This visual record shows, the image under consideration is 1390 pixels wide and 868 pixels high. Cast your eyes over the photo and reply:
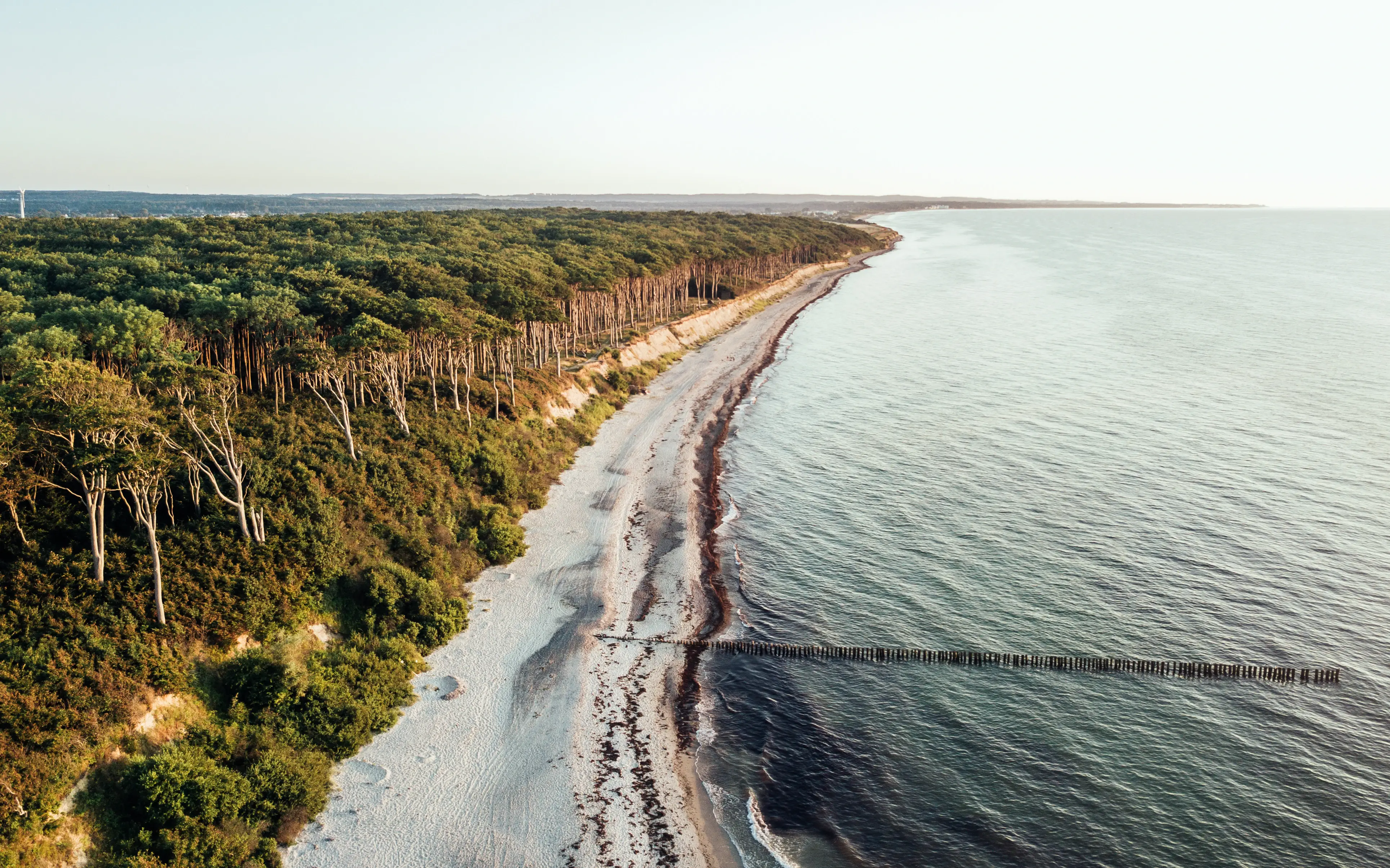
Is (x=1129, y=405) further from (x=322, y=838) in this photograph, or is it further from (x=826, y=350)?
(x=322, y=838)

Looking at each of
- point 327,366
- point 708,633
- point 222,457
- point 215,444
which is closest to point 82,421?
point 215,444

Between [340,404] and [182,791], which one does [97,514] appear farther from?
[340,404]

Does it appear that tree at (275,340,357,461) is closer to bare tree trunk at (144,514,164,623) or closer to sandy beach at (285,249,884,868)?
sandy beach at (285,249,884,868)

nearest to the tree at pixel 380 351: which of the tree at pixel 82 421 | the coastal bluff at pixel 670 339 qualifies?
the coastal bluff at pixel 670 339

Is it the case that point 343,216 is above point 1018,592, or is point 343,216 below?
above

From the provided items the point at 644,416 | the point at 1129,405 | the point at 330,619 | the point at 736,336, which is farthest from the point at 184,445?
the point at 736,336
